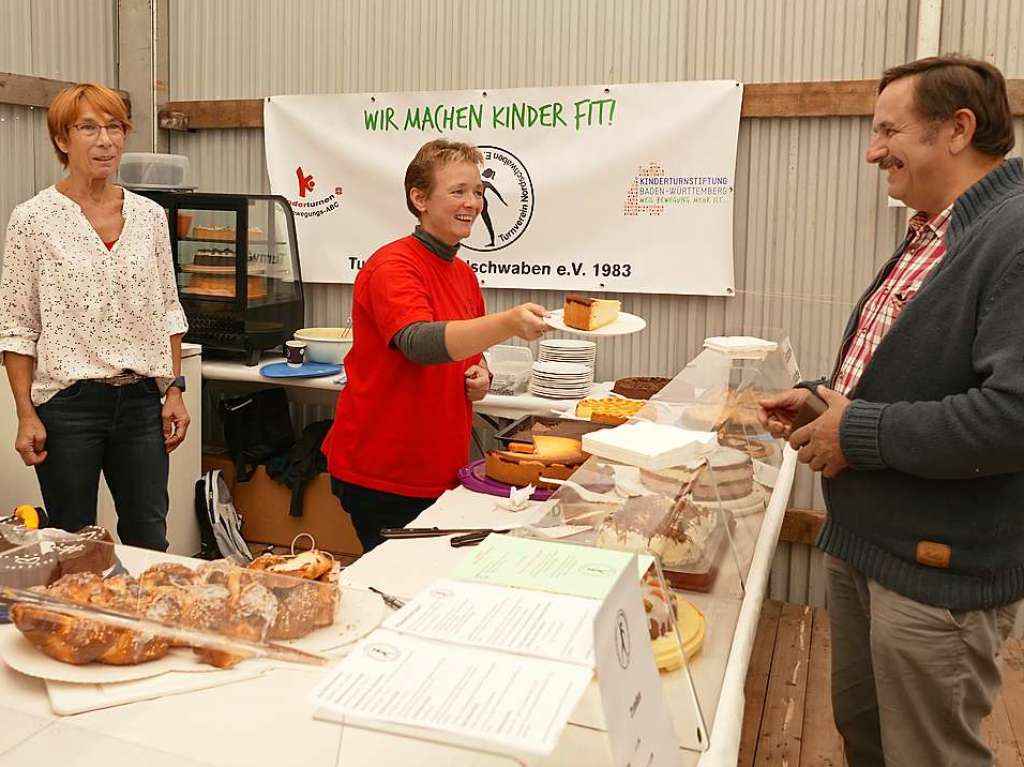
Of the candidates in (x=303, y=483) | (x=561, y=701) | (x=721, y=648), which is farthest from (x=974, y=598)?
(x=303, y=483)

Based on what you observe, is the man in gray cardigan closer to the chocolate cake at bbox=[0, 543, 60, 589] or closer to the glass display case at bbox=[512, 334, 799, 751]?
the glass display case at bbox=[512, 334, 799, 751]

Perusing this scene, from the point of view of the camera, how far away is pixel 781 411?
2207mm

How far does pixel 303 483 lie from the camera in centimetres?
461

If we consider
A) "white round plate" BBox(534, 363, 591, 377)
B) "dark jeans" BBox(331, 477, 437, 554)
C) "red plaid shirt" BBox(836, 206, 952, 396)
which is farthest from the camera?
"white round plate" BBox(534, 363, 591, 377)

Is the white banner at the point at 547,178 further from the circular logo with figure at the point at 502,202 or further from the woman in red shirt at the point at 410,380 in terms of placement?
the woman in red shirt at the point at 410,380

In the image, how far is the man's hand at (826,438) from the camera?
1851 mm

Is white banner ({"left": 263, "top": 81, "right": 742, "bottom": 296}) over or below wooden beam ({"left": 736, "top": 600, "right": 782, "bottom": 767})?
over

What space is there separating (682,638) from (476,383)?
4.55ft

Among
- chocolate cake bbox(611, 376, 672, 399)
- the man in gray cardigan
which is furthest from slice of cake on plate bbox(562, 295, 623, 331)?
chocolate cake bbox(611, 376, 672, 399)

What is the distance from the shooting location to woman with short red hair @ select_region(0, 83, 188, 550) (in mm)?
2816

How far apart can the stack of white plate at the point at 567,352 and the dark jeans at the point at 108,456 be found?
1.70 metres

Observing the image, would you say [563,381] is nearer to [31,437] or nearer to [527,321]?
[527,321]

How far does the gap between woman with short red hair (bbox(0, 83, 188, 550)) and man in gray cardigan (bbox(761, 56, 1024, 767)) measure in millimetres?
2018

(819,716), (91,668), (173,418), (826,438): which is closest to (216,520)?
(173,418)
